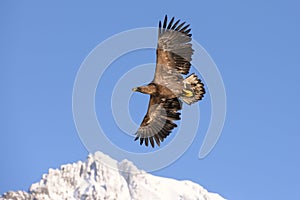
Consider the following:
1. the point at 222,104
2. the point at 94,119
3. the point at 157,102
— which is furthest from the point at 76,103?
the point at 222,104

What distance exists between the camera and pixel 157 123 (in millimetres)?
28344

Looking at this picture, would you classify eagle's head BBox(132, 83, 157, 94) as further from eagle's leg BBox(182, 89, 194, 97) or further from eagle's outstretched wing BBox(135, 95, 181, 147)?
eagle's leg BBox(182, 89, 194, 97)

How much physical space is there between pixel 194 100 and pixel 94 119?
374cm

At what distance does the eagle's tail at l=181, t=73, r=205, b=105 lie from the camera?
27.1 m

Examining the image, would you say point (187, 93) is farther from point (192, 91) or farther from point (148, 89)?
point (148, 89)

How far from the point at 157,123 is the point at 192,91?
2.15 m

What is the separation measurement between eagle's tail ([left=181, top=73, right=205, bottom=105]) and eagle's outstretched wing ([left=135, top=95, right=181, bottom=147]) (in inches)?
32.7

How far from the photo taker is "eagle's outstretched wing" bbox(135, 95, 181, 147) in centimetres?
2798

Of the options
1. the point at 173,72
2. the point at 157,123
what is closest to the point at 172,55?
the point at 173,72

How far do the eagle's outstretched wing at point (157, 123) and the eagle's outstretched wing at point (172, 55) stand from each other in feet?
3.59

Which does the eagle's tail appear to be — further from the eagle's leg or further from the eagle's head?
the eagle's head

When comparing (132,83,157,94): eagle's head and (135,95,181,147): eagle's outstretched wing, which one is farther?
(135,95,181,147): eagle's outstretched wing

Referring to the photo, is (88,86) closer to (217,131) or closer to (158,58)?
(158,58)

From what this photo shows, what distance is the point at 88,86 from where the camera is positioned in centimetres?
2798
